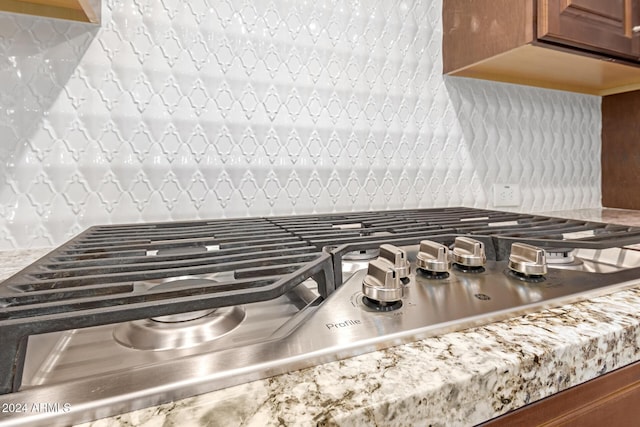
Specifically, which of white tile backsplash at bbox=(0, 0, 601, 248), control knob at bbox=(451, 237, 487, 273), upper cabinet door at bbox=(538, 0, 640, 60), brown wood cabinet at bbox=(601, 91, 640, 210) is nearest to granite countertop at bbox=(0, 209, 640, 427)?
control knob at bbox=(451, 237, 487, 273)

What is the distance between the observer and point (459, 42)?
116 cm

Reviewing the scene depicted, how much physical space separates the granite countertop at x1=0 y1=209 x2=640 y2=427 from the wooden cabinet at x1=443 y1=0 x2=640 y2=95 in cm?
86

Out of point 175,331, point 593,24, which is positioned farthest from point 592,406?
point 593,24

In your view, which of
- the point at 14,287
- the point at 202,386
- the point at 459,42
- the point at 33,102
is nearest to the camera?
the point at 202,386

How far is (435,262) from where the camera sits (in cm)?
49

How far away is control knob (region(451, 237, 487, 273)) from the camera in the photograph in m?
0.51

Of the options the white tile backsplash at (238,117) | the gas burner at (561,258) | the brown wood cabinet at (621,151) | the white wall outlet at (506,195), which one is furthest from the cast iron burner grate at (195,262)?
the brown wood cabinet at (621,151)

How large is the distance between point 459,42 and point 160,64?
0.91 m

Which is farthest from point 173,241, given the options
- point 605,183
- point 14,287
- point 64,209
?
point 605,183

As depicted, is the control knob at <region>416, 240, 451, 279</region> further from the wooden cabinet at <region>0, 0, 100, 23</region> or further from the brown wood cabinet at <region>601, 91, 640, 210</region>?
the brown wood cabinet at <region>601, 91, 640, 210</region>

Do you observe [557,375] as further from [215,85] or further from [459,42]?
[459,42]

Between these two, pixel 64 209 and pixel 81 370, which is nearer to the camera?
pixel 81 370

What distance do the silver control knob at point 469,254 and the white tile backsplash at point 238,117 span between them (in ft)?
1.90

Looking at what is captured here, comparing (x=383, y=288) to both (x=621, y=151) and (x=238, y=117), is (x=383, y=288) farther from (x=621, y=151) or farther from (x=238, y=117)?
(x=621, y=151)
